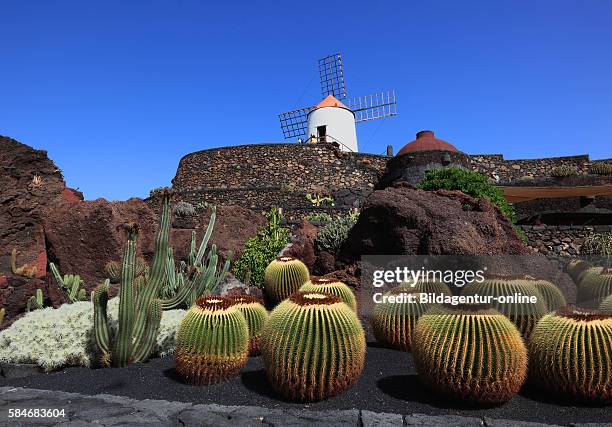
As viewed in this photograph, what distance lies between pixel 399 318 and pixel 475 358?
1451 millimetres

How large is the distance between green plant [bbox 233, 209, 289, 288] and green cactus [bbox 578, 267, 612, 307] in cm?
564

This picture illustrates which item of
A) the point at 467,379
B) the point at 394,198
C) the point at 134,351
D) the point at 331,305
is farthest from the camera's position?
the point at 394,198

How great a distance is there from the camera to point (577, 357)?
3.76m

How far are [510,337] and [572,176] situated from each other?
2325 centimetres

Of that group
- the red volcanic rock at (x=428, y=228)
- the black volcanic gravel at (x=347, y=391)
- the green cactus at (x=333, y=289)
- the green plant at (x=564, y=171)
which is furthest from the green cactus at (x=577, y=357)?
the green plant at (x=564, y=171)

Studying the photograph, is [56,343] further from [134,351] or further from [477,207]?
[477,207]

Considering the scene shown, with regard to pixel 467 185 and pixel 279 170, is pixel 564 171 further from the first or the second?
pixel 467 185

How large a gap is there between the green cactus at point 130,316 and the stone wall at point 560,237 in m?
11.6

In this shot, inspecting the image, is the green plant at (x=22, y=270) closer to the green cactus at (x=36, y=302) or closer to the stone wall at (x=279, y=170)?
the green cactus at (x=36, y=302)

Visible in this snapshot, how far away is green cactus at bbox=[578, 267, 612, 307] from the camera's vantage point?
609 centimetres

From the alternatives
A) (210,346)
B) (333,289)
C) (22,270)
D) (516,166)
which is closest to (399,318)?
(333,289)

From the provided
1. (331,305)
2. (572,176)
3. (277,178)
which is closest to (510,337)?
(331,305)

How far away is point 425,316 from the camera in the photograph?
4.14 m

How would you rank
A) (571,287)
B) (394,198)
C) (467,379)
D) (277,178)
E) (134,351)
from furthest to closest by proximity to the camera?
(277,178) < (394,198) < (571,287) < (134,351) < (467,379)
